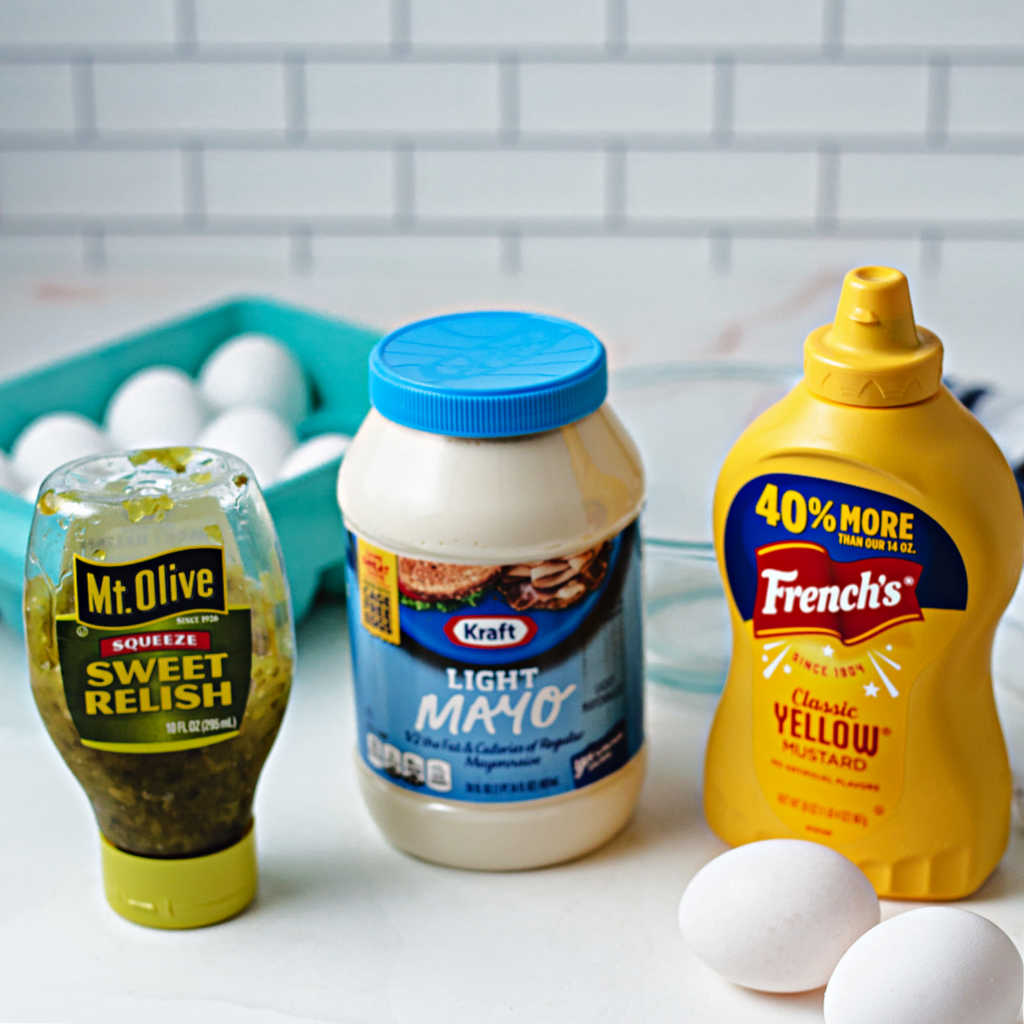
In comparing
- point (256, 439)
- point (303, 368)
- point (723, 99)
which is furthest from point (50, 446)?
point (723, 99)

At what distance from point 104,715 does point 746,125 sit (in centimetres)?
112

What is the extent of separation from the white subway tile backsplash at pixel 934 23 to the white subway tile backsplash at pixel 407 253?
456 mm

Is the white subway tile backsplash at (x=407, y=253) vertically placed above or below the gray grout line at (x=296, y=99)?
below

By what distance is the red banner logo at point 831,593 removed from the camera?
75 centimetres

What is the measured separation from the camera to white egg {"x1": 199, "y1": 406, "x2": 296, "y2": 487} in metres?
1.10

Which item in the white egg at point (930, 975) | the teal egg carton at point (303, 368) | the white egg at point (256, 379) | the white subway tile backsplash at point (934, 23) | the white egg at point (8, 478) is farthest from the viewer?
the white subway tile backsplash at point (934, 23)

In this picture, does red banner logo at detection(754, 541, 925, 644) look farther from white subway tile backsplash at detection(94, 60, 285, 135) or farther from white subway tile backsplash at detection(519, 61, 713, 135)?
white subway tile backsplash at detection(94, 60, 285, 135)

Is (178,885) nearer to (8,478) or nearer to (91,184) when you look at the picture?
(8,478)

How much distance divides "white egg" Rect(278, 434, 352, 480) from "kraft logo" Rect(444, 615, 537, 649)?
0.28 metres

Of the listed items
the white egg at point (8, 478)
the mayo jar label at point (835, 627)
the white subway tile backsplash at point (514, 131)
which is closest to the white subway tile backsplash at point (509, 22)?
the white subway tile backsplash at point (514, 131)

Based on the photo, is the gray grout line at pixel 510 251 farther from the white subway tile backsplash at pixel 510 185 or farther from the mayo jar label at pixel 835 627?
the mayo jar label at pixel 835 627

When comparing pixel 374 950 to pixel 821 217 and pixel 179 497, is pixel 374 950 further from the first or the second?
pixel 821 217

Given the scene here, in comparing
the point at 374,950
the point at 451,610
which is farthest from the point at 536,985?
the point at 451,610

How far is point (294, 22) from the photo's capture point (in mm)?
1598
